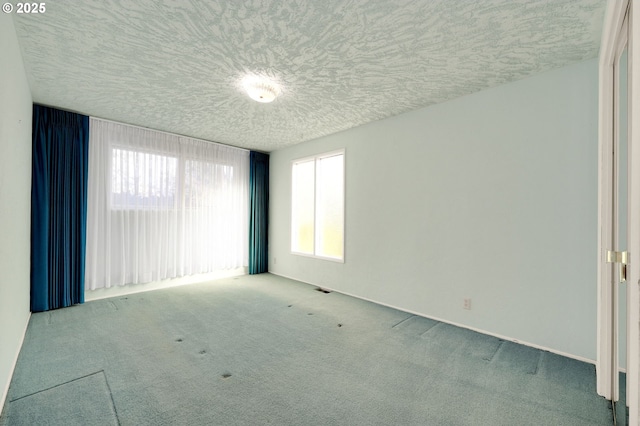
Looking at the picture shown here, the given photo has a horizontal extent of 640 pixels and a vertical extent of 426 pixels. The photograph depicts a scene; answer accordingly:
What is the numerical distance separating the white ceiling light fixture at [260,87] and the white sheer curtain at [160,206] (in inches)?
98.9

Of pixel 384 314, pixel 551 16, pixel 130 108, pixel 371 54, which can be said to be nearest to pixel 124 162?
pixel 130 108

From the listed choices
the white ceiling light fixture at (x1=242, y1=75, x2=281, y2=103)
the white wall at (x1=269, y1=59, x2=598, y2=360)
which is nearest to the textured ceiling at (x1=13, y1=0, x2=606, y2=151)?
the white ceiling light fixture at (x1=242, y1=75, x2=281, y2=103)

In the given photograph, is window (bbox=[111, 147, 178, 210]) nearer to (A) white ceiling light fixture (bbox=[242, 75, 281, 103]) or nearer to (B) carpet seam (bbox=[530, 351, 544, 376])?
(A) white ceiling light fixture (bbox=[242, 75, 281, 103])

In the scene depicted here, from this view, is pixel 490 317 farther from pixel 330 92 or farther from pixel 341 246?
pixel 330 92

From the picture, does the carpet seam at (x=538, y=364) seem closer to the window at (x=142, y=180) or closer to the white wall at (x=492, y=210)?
the white wall at (x=492, y=210)

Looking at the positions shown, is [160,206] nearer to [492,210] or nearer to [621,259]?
[492,210]

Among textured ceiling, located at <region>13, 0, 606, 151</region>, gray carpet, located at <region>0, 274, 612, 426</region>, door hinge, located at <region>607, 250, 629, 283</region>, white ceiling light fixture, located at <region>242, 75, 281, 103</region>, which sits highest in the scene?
textured ceiling, located at <region>13, 0, 606, 151</region>

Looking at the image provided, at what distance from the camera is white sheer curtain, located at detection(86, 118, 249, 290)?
4.05m

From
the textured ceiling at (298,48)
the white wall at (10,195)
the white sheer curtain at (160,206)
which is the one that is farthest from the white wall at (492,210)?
the white wall at (10,195)

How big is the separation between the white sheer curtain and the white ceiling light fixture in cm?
251

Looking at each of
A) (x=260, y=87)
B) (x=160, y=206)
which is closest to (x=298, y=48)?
(x=260, y=87)

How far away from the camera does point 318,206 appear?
16.6 ft

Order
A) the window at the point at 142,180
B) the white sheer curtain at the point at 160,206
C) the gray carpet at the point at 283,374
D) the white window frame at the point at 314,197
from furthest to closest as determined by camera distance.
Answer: the white window frame at the point at 314,197
the window at the point at 142,180
the white sheer curtain at the point at 160,206
the gray carpet at the point at 283,374

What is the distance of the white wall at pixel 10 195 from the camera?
5.86 ft
